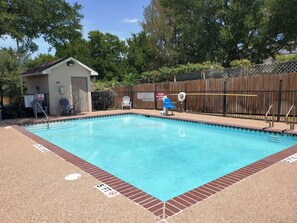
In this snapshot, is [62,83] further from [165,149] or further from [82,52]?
[82,52]

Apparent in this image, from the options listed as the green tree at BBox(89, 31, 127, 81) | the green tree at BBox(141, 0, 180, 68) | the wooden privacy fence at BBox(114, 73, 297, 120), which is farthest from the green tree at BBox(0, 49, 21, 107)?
the green tree at BBox(141, 0, 180, 68)

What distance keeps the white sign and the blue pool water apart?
106 cm

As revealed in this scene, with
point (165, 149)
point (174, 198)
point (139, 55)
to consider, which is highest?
point (139, 55)

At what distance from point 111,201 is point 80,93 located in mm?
12306

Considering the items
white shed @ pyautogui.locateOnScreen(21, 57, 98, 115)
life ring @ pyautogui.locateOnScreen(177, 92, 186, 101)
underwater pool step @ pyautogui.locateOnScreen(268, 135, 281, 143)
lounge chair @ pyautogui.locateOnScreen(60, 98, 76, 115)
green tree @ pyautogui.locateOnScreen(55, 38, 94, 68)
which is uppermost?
green tree @ pyautogui.locateOnScreen(55, 38, 94, 68)

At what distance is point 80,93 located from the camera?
14469 millimetres

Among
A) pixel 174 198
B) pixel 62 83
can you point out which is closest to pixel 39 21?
pixel 62 83

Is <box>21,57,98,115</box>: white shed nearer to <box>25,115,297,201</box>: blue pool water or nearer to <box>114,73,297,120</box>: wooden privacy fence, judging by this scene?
<box>25,115,297,201</box>: blue pool water

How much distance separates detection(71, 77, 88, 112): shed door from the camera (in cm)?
1414

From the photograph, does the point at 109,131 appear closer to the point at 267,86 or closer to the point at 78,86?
the point at 78,86

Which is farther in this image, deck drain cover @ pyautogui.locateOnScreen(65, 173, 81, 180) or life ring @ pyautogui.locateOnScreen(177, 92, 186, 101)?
life ring @ pyautogui.locateOnScreen(177, 92, 186, 101)

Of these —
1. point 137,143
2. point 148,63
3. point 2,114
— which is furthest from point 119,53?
point 137,143

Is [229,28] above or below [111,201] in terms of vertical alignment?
above

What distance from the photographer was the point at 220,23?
2206 centimetres
